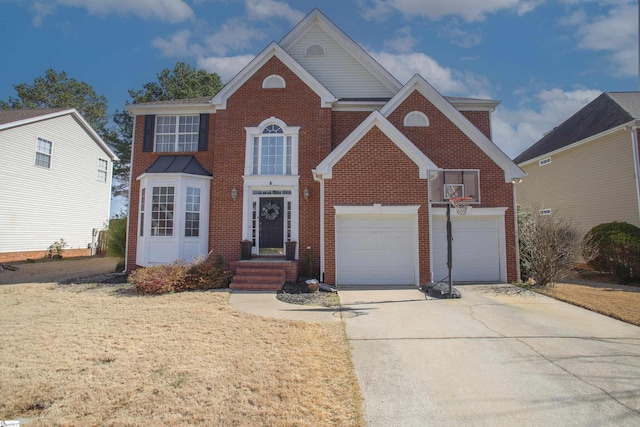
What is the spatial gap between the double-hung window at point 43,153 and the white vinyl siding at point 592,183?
2427cm

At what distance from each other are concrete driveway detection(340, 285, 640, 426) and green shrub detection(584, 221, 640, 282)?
6.05 metres

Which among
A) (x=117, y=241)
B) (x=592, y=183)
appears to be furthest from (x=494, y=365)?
(x=592, y=183)

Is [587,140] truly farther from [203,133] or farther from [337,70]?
[203,133]

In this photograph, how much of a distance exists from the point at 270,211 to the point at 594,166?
595 inches

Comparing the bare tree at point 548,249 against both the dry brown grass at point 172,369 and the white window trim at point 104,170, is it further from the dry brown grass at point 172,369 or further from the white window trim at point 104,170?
the white window trim at point 104,170

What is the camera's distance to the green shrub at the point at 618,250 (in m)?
11.4

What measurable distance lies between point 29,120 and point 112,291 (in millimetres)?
13879

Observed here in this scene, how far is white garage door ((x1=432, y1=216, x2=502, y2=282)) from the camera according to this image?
1123cm

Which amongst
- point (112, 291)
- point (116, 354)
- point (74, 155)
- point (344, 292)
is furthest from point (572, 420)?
point (74, 155)

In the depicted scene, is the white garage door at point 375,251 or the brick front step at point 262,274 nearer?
the brick front step at point 262,274

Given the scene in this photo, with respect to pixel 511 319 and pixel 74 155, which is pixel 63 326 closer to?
pixel 511 319

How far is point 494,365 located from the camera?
4555 mm

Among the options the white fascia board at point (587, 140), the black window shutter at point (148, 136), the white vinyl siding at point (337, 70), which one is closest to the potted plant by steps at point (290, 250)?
the white vinyl siding at point (337, 70)

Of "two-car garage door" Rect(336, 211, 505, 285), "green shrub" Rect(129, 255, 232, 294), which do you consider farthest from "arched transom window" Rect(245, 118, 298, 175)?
"green shrub" Rect(129, 255, 232, 294)
